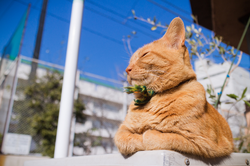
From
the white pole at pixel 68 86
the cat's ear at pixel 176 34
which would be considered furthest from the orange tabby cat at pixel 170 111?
the white pole at pixel 68 86

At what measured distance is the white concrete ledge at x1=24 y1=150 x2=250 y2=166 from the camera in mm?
647

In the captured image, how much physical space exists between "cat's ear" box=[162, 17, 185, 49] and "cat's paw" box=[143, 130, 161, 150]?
433mm

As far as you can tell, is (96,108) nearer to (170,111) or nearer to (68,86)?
(68,86)

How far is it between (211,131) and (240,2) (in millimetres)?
2044

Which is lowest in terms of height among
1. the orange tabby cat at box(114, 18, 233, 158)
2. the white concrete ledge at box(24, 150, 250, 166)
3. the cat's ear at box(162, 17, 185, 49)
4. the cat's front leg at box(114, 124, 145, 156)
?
the white concrete ledge at box(24, 150, 250, 166)

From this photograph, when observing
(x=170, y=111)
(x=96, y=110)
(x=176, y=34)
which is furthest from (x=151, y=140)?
(x=96, y=110)

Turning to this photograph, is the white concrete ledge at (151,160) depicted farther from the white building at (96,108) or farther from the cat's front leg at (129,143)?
the white building at (96,108)

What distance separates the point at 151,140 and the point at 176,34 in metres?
0.51

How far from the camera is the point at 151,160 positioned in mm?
667

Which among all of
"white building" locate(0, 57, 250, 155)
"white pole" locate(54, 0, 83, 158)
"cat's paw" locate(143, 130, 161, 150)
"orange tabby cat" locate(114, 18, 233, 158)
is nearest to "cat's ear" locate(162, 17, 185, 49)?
"orange tabby cat" locate(114, 18, 233, 158)

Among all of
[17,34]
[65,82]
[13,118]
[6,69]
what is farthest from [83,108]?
[65,82]

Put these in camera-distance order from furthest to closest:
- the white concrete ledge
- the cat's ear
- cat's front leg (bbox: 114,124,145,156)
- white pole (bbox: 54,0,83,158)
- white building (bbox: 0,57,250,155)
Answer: white building (bbox: 0,57,250,155), white pole (bbox: 54,0,83,158), the cat's ear, cat's front leg (bbox: 114,124,145,156), the white concrete ledge

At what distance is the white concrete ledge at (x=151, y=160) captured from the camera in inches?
25.5

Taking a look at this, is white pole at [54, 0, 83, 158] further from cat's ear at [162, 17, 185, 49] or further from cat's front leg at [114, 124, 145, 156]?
cat's ear at [162, 17, 185, 49]
